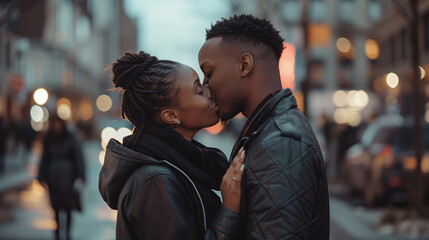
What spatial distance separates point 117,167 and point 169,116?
1.04ft

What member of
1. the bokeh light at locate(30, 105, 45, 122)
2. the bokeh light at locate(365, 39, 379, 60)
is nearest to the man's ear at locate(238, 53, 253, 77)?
the bokeh light at locate(30, 105, 45, 122)

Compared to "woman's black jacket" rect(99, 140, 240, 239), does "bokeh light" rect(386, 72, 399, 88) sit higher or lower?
higher

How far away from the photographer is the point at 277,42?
2480 mm

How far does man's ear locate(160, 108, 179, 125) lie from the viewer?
2568 millimetres

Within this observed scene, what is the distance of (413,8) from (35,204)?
356 inches

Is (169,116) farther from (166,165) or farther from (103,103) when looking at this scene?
(103,103)

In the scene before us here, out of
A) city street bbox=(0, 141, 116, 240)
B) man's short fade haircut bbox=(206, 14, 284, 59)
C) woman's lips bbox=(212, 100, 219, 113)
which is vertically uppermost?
man's short fade haircut bbox=(206, 14, 284, 59)

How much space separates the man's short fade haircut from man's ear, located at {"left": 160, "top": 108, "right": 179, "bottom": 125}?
1.25 ft

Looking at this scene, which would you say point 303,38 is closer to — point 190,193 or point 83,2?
point 190,193

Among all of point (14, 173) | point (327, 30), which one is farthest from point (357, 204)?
point (327, 30)

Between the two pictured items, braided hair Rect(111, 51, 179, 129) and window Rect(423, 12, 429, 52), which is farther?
window Rect(423, 12, 429, 52)

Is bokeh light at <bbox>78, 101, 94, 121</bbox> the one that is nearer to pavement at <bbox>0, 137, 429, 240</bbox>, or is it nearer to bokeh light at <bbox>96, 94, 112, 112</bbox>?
A: bokeh light at <bbox>96, 94, 112, 112</bbox>

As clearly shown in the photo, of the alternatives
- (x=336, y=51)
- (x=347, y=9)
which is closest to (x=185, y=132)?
(x=347, y=9)

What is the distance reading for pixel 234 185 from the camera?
7.56 ft
